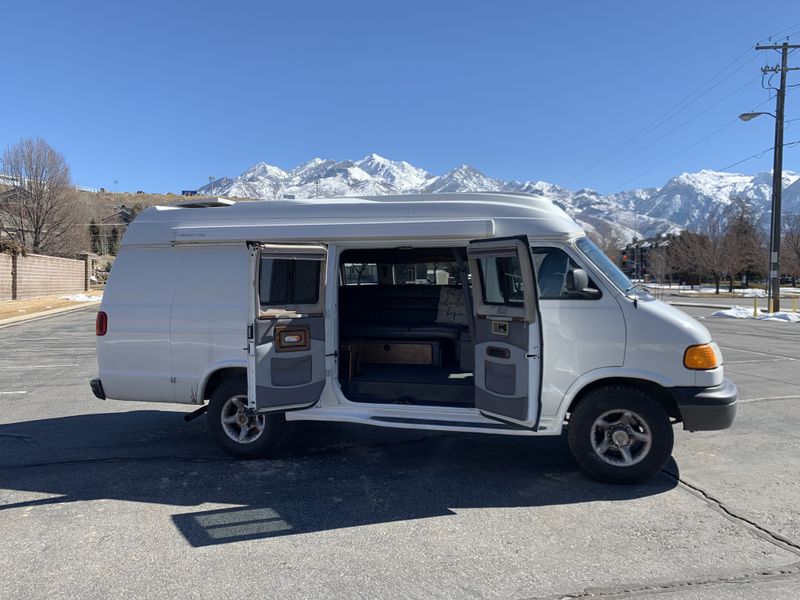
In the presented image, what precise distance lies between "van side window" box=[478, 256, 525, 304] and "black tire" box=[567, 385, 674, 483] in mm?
1082

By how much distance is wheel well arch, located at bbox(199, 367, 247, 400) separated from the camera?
546 cm

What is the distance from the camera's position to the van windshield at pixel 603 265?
16.0ft

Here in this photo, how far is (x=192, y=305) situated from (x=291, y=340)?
1.15 metres

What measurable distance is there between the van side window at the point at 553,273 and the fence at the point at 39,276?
34838 mm

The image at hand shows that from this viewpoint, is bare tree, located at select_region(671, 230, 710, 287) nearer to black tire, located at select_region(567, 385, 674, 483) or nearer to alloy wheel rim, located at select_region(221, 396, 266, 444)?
black tire, located at select_region(567, 385, 674, 483)

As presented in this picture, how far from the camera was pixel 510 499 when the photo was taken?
4543 mm

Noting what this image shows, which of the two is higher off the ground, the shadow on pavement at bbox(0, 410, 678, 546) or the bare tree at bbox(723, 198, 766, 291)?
the bare tree at bbox(723, 198, 766, 291)

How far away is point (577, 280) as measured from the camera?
15.3 ft

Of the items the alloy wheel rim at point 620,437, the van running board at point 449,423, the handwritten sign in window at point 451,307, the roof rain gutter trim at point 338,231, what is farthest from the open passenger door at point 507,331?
the handwritten sign in window at point 451,307

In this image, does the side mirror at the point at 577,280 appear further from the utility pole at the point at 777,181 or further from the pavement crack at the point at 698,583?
the utility pole at the point at 777,181

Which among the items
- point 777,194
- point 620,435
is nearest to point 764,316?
point 777,194

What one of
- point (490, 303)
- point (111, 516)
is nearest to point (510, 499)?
point (490, 303)

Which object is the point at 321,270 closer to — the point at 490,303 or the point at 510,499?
the point at 490,303

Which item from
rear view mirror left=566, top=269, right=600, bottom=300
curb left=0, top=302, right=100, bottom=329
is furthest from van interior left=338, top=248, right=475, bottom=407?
curb left=0, top=302, right=100, bottom=329
